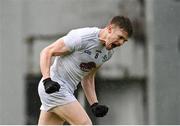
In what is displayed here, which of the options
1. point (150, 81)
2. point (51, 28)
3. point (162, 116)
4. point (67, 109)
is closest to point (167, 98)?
point (162, 116)

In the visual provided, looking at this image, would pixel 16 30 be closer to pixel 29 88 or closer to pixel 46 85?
pixel 29 88

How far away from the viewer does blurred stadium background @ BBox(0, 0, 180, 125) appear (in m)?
18.2

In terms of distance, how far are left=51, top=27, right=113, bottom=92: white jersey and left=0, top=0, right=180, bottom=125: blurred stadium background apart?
8590 mm

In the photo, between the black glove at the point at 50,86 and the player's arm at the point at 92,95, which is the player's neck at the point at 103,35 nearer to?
the player's arm at the point at 92,95

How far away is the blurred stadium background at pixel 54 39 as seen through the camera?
717 inches

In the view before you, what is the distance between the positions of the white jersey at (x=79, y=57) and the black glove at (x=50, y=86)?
315mm

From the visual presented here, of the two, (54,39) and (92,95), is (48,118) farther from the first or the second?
(54,39)

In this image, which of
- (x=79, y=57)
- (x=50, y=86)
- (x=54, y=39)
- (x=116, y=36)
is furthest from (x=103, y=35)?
(x=54, y=39)

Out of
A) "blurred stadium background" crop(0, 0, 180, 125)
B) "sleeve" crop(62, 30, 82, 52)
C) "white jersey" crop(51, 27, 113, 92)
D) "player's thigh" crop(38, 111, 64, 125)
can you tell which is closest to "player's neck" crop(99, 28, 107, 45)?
"white jersey" crop(51, 27, 113, 92)

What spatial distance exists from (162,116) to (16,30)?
314 centimetres

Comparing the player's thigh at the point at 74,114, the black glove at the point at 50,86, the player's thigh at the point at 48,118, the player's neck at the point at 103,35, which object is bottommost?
the player's thigh at the point at 48,118

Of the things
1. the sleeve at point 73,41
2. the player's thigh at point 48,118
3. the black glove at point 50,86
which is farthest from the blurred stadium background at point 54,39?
the black glove at point 50,86

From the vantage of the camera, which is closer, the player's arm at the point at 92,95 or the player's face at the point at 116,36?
the player's face at the point at 116,36

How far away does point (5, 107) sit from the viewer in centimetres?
1884
